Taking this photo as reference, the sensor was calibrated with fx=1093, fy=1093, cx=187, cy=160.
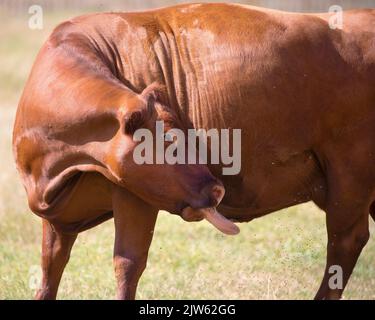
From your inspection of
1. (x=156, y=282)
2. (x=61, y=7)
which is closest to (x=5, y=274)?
(x=156, y=282)

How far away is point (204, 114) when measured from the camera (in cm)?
634

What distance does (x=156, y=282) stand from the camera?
8320mm

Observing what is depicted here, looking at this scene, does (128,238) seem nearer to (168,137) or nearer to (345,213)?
(168,137)

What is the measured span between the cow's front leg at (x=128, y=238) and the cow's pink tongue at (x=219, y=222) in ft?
1.35

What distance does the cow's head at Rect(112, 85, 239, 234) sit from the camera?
570cm

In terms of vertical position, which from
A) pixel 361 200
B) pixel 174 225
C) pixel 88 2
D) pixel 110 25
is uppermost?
pixel 110 25

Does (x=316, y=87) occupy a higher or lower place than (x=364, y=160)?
higher

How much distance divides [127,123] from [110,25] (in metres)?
0.98

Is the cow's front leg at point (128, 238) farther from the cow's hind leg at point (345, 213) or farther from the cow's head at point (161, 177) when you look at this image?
the cow's hind leg at point (345, 213)

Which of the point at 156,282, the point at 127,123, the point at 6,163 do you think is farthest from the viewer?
the point at 6,163

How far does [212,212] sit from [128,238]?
56 centimetres

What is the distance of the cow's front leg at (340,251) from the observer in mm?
6809

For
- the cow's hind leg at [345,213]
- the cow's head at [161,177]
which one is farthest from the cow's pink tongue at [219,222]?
the cow's hind leg at [345,213]

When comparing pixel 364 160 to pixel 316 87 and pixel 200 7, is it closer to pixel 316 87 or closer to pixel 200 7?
pixel 316 87
